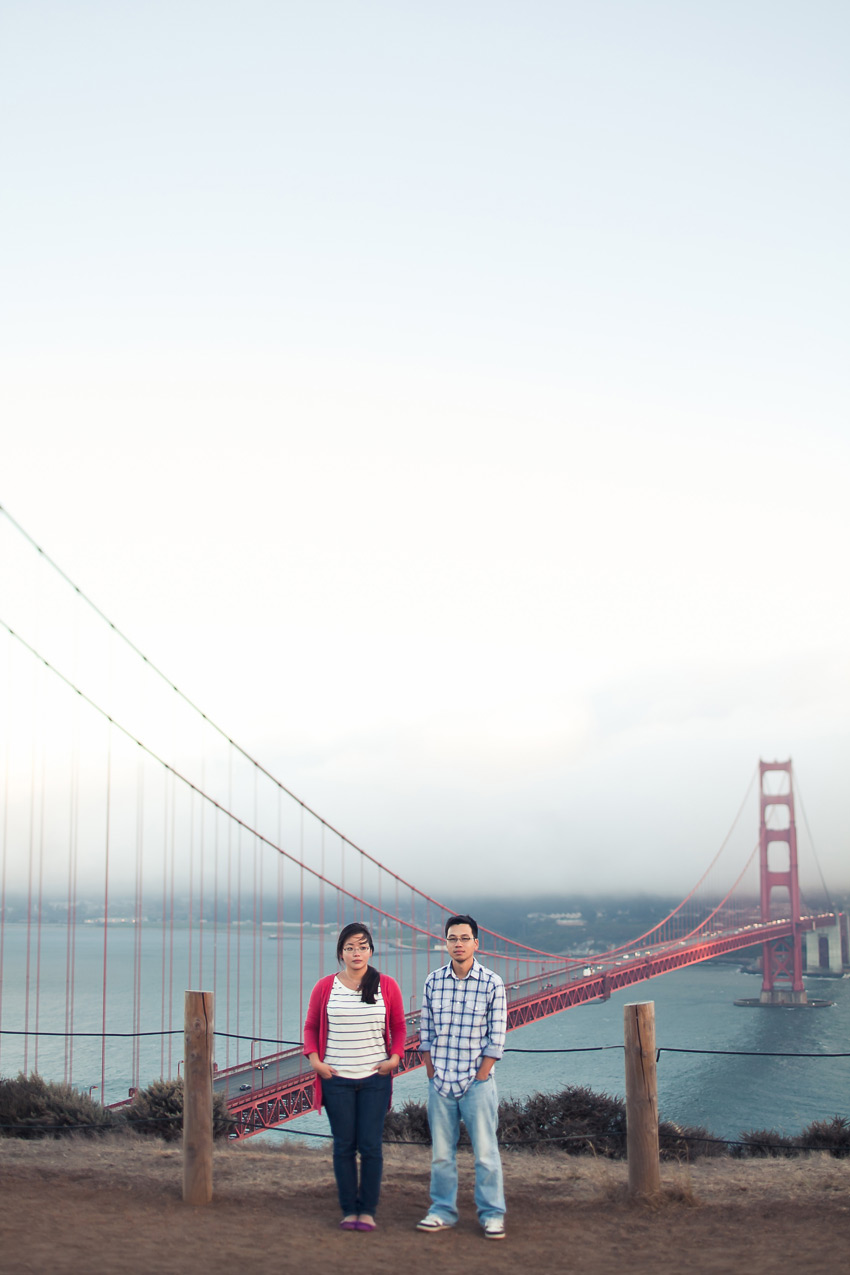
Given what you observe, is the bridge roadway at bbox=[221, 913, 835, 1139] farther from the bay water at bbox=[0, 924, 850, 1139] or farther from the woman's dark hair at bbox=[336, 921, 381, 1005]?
the woman's dark hair at bbox=[336, 921, 381, 1005]

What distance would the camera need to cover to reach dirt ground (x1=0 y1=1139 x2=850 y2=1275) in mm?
4297

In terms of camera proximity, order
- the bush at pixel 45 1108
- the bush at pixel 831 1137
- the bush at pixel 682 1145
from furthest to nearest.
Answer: the bush at pixel 45 1108, the bush at pixel 831 1137, the bush at pixel 682 1145

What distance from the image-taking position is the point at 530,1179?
18.9 feet

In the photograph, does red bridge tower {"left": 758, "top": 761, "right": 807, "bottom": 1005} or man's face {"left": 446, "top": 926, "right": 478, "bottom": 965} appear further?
red bridge tower {"left": 758, "top": 761, "right": 807, "bottom": 1005}

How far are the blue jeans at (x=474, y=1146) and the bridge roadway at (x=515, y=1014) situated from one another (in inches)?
92.8

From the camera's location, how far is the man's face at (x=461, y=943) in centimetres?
471

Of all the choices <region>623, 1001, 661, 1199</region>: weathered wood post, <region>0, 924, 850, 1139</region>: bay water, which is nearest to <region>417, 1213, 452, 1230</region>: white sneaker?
<region>623, 1001, 661, 1199</region>: weathered wood post

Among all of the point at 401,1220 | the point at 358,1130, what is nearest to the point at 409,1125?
the point at 401,1220

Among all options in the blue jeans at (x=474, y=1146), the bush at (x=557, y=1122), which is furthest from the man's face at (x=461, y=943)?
the bush at (x=557, y=1122)

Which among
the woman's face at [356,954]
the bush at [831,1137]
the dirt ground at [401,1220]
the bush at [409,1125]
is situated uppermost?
the woman's face at [356,954]

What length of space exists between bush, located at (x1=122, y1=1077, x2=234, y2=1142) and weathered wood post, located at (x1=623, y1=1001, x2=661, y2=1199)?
3362 mm

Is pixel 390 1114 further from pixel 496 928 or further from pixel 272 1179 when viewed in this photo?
pixel 496 928

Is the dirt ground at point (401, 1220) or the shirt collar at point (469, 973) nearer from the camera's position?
the dirt ground at point (401, 1220)

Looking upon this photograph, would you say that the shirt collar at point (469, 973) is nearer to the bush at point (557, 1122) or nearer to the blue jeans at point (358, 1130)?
the blue jeans at point (358, 1130)
